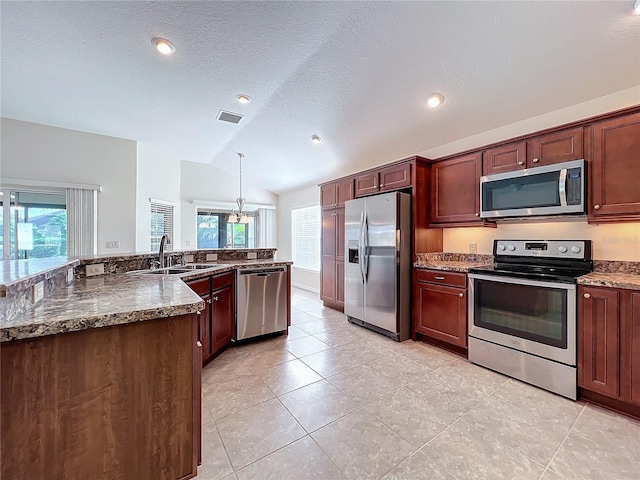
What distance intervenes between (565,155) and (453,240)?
4.66ft

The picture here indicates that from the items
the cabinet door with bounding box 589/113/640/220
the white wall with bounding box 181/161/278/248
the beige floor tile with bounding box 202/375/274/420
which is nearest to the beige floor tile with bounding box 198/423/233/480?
the beige floor tile with bounding box 202/375/274/420

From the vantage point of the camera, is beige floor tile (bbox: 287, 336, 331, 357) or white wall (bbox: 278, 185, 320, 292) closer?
beige floor tile (bbox: 287, 336, 331, 357)

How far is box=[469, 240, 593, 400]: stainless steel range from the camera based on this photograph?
211 centimetres

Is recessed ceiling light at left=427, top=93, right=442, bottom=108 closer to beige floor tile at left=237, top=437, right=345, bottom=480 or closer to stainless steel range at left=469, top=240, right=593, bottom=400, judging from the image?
stainless steel range at left=469, top=240, right=593, bottom=400

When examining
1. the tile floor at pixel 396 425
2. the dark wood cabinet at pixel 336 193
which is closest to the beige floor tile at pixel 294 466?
the tile floor at pixel 396 425

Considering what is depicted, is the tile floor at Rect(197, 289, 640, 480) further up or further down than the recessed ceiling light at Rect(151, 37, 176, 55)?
further down

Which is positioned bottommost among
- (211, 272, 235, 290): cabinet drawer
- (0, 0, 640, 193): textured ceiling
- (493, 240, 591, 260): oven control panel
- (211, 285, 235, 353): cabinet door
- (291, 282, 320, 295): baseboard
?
(291, 282, 320, 295): baseboard

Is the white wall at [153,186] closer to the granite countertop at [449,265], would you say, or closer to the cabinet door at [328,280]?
the cabinet door at [328,280]

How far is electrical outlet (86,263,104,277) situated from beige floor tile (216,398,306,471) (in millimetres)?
1492

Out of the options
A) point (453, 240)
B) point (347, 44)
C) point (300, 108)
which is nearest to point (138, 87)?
point (300, 108)

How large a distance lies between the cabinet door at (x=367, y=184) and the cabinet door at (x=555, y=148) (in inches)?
66.0

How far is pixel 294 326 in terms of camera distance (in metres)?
3.82

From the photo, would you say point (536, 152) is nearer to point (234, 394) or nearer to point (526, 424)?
point (526, 424)

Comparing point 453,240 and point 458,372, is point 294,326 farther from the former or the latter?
point 453,240
